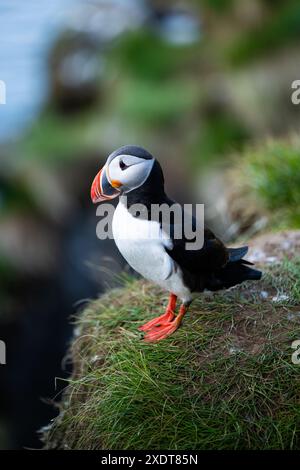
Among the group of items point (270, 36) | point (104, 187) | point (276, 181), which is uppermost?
point (270, 36)

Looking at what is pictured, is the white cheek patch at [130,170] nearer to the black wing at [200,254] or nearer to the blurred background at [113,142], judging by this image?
the black wing at [200,254]

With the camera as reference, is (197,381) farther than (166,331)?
No

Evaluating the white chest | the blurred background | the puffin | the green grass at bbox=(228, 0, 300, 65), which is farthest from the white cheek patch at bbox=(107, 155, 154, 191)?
the green grass at bbox=(228, 0, 300, 65)

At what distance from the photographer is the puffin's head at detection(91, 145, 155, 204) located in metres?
2.62

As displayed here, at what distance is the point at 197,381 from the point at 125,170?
83 cm

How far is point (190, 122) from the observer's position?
7988mm

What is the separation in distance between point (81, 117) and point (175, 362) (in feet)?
23.1

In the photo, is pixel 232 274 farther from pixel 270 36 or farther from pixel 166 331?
pixel 270 36

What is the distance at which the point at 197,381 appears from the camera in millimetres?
2742

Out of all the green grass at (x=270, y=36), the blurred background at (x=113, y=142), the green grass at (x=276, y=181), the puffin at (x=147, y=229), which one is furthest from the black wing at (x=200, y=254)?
the green grass at (x=270, y=36)

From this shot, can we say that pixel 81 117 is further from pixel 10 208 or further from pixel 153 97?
pixel 10 208

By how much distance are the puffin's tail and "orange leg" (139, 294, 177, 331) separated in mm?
196

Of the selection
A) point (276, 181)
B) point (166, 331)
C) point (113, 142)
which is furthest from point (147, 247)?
point (113, 142)
